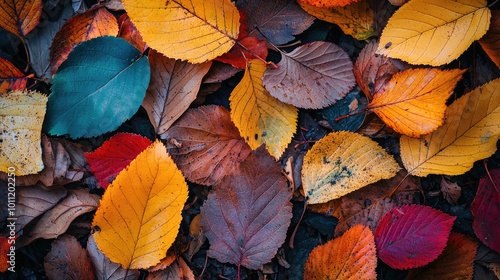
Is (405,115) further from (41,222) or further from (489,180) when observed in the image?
(41,222)

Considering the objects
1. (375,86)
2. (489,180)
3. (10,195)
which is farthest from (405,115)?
(10,195)

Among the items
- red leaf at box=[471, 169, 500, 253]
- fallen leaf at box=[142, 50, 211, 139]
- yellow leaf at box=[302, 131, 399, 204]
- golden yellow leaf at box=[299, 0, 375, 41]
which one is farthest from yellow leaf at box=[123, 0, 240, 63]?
red leaf at box=[471, 169, 500, 253]

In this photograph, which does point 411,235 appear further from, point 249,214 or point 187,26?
point 187,26

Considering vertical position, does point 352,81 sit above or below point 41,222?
above

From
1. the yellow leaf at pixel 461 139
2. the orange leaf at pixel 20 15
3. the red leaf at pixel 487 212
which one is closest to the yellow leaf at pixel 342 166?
the yellow leaf at pixel 461 139

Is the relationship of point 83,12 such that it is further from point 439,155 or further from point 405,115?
point 439,155

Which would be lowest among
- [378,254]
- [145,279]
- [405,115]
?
[145,279]

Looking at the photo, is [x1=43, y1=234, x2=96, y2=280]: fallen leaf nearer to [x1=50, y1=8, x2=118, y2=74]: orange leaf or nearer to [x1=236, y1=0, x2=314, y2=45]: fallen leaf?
[x1=50, y1=8, x2=118, y2=74]: orange leaf
